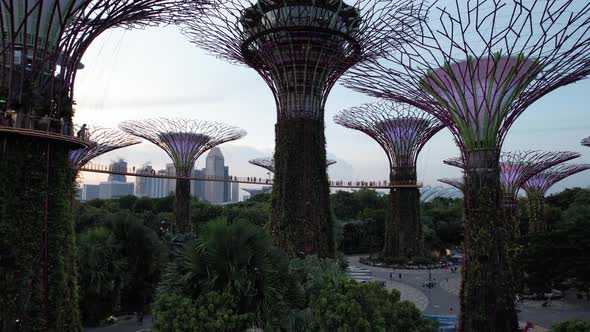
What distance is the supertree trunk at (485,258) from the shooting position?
10500 mm

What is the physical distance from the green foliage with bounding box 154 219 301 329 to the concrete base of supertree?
361cm

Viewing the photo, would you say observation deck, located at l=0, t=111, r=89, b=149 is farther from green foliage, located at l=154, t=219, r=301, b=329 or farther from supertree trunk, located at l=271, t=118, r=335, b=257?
supertree trunk, located at l=271, t=118, r=335, b=257

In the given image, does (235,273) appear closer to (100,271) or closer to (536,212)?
(100,271)

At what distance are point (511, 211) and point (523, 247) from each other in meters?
9.05

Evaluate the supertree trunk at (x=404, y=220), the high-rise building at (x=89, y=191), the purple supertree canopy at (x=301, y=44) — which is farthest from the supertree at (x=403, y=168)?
the high-rise building at (x=89, y=191)

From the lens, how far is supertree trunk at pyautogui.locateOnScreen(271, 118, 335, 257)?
52.6 ft

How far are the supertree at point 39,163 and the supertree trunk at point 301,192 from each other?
26.1 ft

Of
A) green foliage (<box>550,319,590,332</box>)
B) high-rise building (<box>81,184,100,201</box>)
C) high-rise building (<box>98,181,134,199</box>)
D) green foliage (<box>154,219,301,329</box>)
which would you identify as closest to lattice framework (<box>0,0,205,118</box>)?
green foliage (<box>154,219,301,329</box>)

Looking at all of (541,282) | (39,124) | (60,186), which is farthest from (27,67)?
(541,282)

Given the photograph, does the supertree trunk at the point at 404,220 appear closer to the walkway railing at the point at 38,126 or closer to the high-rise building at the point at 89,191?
the walkway railing at the point at 38,126

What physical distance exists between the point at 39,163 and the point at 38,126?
875 mm

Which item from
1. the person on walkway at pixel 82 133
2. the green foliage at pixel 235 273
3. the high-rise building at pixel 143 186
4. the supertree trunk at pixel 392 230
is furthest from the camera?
the high-rise building at pixel 143 186

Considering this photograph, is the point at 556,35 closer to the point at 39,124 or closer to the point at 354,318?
the point at 354,318

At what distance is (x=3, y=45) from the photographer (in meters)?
9.26
